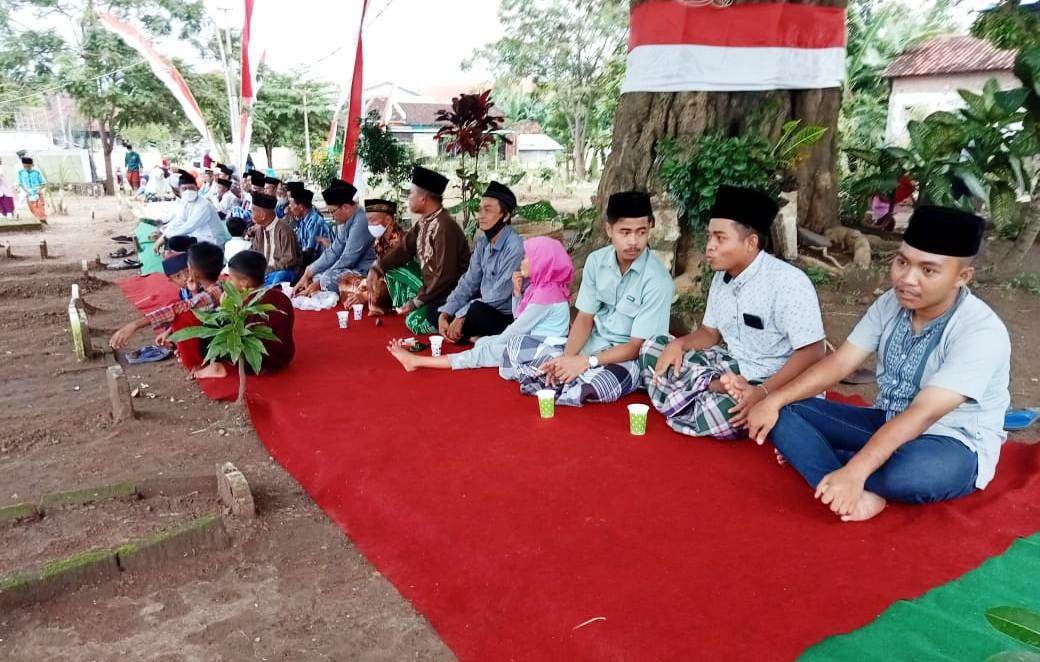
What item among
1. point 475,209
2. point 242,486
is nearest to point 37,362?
point 242,486

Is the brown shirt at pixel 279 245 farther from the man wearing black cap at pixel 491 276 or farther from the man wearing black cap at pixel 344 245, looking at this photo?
the man wearing black cap at pixel 491 276

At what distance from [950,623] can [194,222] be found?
7.41m

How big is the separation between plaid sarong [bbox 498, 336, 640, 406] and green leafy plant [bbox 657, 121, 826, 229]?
84.6 inches

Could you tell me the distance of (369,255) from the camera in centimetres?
636

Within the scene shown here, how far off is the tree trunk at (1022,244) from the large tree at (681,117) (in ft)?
5.88

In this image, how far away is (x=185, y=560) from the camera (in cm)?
240

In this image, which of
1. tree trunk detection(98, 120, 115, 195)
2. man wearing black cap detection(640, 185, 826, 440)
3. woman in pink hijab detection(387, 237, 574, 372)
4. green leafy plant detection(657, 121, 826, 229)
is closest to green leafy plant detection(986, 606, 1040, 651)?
man wearing black cap detection(640, 185, 826, 440)

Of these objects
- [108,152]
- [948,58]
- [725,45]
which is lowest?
[108,152]

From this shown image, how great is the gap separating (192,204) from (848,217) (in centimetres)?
716

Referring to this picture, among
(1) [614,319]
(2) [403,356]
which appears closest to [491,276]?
(2) [403,356]

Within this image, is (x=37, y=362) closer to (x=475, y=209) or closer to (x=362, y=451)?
(x=362, y=451)

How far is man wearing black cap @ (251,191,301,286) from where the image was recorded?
6586mm

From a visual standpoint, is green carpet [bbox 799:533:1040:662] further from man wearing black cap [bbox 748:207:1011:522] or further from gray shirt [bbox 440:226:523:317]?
gray shirt [bbox 440:226:523:317]

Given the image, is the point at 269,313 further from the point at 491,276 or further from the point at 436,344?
the point at 491,276
